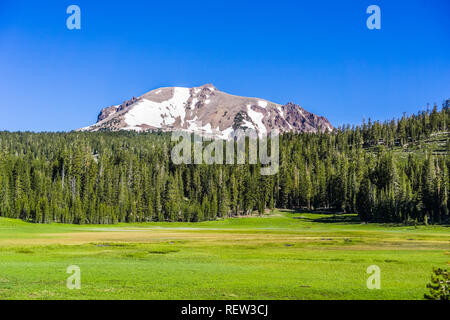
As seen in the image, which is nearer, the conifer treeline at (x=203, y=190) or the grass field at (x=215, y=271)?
the grass field at (x=215, y=271)

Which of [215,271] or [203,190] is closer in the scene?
[215,271]

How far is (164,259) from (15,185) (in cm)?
10256

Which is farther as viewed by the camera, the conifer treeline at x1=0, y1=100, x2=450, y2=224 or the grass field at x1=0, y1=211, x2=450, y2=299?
the conifer treeline at x1=0, y1=100, x2=450, y2=224

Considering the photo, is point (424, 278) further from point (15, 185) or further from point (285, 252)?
point (15, 185)

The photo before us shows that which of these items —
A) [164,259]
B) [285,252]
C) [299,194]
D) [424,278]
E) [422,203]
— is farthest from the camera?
[299,194]

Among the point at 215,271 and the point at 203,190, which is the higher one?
the point at 203,190

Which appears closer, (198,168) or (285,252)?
(285,252)

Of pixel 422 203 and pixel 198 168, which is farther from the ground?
pixel 198 168
